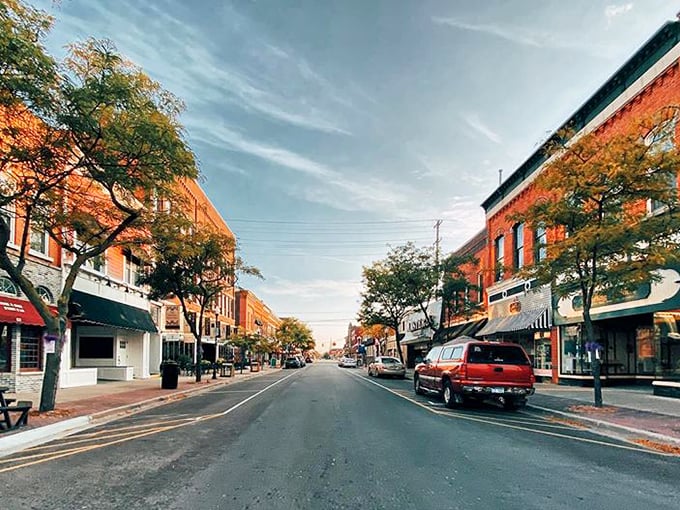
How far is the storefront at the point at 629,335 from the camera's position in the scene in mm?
18812

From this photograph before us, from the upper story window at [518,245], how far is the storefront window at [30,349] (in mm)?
23244

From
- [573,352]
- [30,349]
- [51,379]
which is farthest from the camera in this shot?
[573,352]

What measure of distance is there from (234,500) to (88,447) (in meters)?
4.88

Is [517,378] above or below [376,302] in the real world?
below

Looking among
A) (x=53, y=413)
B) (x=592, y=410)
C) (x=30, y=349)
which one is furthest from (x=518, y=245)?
(x=53, y=413)

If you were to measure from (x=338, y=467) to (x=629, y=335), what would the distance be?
19.6 meters

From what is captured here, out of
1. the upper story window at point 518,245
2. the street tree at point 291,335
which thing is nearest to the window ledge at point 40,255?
the upper story window at point 518,245

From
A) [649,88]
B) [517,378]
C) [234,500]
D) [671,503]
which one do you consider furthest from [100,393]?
[649,88]

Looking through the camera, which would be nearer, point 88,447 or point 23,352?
point 88,447

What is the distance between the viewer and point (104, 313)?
25.5 meters

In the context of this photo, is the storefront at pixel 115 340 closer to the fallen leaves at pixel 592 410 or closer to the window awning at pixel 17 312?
the window awning at pixel 17 312

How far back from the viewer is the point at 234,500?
6391 millimetres

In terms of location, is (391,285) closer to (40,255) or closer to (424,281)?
(424,281)

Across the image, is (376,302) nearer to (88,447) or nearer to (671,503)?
(88,447)
